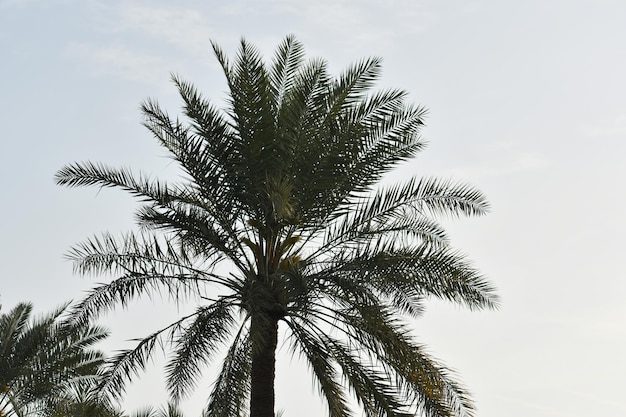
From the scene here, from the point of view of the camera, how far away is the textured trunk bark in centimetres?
1397

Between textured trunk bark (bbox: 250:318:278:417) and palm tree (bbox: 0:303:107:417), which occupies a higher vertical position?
palm tree (bbox: 0:303:107:417)

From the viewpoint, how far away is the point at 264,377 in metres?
14.1

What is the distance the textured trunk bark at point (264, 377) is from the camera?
1397cm

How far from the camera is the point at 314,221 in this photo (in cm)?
1419

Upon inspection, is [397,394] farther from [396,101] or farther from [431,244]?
[396,101]

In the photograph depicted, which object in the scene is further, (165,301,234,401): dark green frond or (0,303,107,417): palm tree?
(0,303,107,417): palm tree

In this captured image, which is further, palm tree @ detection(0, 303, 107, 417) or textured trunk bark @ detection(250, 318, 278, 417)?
palm tree @ detection(0, 303, 107, 417)

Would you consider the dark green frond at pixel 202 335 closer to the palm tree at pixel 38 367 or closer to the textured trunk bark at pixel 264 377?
the textured trunk bark at pixel 264 377

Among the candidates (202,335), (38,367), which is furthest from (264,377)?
(38,367)

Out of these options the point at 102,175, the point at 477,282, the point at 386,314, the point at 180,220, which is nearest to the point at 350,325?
the point at 386,314

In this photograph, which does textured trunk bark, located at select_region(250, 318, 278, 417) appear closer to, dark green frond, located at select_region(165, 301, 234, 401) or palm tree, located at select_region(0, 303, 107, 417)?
dark green frond, located at select_region(165, 301, 234, 401)

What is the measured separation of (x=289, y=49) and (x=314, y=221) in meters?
2.84

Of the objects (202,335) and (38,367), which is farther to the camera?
(38,367)

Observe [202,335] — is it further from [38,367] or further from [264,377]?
[38,367]
